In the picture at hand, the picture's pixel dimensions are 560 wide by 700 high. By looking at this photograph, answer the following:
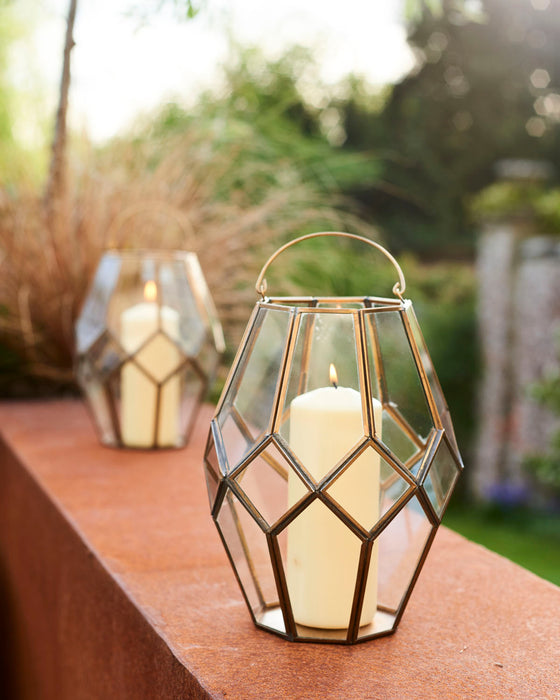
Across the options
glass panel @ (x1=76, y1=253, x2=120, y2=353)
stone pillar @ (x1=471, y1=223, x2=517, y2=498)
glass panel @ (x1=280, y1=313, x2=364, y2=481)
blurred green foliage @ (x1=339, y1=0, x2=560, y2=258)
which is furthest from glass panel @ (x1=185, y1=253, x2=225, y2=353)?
blurred green foliage @ (x1=339, y1=0, x2=560, y2=258)

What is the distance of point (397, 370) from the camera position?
581mm

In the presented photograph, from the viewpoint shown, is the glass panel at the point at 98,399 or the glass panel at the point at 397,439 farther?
the glass panel at the point at 98,399

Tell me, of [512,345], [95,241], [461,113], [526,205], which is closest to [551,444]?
[512,345]

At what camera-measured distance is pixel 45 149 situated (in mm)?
3197

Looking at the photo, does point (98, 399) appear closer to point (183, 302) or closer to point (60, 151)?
point (183, 302)

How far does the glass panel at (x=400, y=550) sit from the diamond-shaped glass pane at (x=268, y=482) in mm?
76

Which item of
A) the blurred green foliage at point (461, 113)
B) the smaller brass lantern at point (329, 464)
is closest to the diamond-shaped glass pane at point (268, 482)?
the smaller brass lantern at point (329, 464)

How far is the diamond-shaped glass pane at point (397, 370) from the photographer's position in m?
0.57

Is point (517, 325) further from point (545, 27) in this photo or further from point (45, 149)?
point (545, 27)

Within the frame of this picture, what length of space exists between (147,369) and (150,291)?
0.11 m

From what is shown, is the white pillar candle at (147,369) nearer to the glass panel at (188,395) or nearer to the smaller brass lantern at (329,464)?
the glass panel at (188,395)

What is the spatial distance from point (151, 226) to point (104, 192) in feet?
0.41

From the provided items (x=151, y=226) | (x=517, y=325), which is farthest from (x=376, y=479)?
(x=517, y=325)

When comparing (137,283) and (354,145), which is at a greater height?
(354,145)
